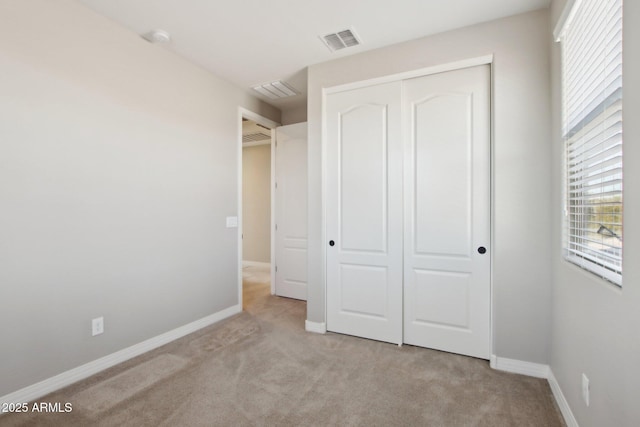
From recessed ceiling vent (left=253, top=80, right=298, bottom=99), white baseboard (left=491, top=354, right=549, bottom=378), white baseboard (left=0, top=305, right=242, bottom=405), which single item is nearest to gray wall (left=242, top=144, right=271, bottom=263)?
recessed ceiling vent (left=253, top=80, right=298, bottom=99)

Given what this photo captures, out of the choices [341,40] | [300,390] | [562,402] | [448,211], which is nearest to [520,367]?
[562,402]

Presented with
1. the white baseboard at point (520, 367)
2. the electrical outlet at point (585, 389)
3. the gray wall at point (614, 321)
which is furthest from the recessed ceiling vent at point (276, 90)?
the electrical outlet at point (585, 389)

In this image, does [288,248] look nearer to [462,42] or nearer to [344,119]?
[344,119]

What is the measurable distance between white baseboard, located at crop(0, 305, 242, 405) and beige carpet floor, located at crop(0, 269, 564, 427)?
0.07 m

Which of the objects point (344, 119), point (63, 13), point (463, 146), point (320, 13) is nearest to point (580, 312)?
point (463, 146)

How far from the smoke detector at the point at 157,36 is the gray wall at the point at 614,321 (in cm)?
288

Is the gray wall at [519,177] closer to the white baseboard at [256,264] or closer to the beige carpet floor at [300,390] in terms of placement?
the beige carpet floor at [300,390]

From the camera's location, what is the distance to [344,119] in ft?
A: 9.66

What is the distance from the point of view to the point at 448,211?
8.31 ft

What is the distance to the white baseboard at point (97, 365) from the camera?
1922 millimetres

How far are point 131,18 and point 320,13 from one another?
1.46m

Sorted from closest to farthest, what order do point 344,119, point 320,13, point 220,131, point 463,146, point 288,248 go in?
point 320,13
point 463,146
point 344,119
point 220,131
point 288,248

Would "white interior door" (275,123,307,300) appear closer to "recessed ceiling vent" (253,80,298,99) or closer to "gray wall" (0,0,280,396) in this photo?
"recessed ceiling vent" (253,80,298,99)

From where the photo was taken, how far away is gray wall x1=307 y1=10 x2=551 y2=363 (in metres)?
2.20
